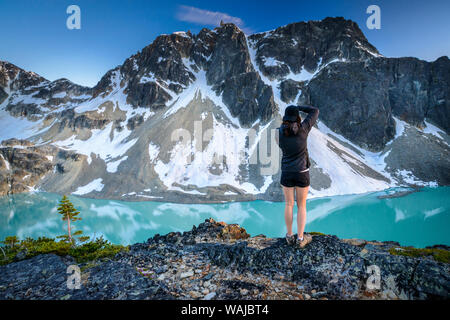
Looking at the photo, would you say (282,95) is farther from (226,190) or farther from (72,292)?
(72,292)

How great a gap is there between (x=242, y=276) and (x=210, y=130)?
6876 cm

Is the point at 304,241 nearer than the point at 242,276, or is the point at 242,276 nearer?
the point at 242,276

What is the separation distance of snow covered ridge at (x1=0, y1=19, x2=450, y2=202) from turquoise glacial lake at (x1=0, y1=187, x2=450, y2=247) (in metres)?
6.37

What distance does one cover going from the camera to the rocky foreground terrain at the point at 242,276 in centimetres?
322

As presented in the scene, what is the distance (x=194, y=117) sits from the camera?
2982 inches

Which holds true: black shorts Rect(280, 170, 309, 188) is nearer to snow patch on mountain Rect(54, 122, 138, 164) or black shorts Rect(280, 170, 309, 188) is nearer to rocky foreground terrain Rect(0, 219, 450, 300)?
rocky foreground terrain Rect(0, 219, 450, 300)

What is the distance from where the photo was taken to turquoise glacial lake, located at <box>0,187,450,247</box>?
1144 inches

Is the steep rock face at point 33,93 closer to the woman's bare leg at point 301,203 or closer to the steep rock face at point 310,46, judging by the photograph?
the steep rock face at point 310,46

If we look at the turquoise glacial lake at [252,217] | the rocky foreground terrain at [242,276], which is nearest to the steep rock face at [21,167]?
the turquoise glacial lake at [252,217]

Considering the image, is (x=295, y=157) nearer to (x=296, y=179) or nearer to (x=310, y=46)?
(x=296, y=179)

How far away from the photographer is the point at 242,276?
399cm

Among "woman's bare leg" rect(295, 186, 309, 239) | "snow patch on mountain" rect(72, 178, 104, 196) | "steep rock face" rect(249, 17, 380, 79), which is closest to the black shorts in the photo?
"woman's bare leg" rect(295, 186, 309, 239)

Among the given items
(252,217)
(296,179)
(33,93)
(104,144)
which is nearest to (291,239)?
(296,179)

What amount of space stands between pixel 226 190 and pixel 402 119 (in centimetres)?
8309
